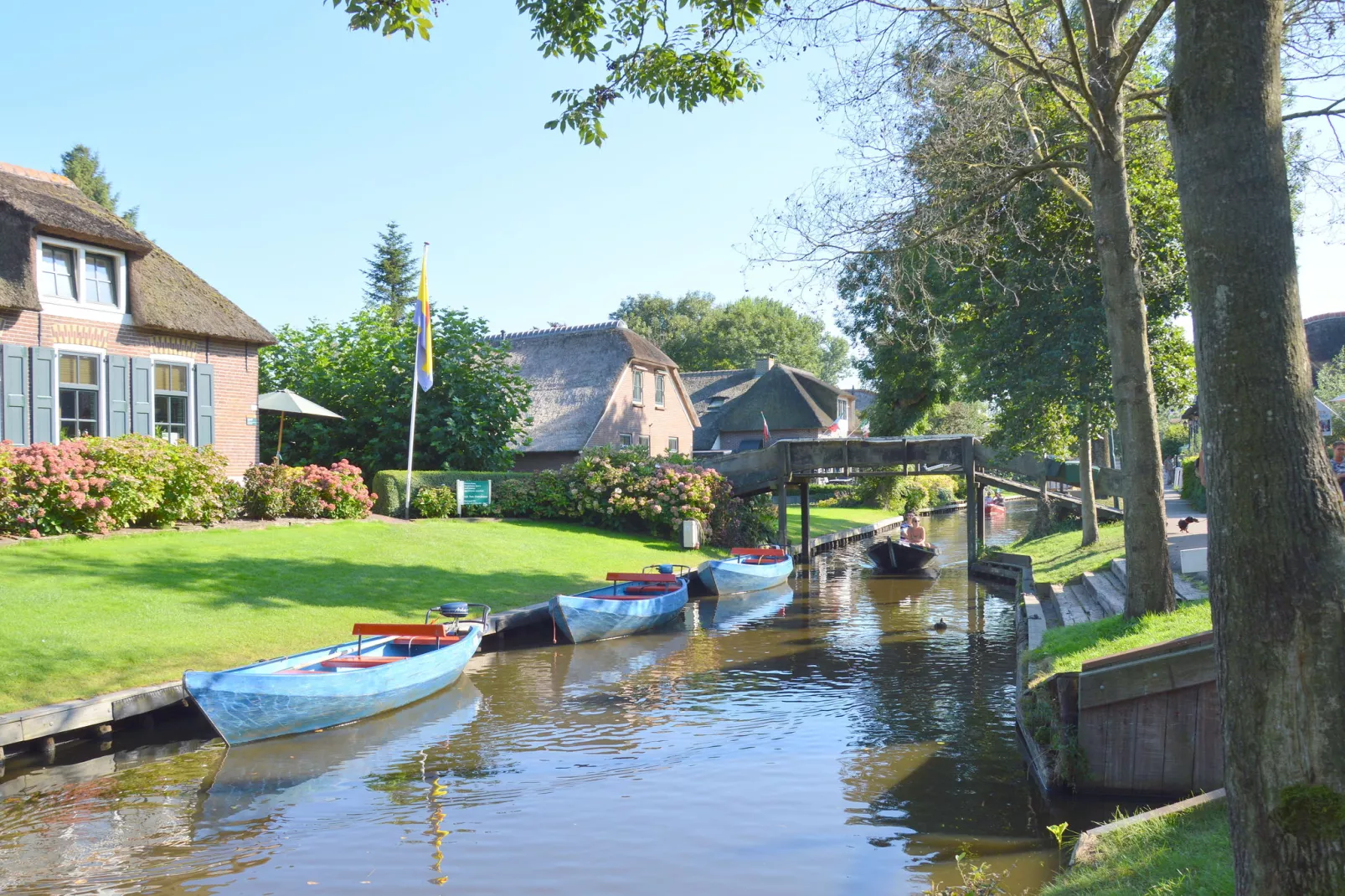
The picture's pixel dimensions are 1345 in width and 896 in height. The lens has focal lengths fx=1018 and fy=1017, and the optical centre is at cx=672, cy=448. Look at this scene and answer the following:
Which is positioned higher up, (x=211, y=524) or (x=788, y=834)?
Result: (x=211, y=524)

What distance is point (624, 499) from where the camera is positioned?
90.2ft

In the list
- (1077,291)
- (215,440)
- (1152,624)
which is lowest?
(1152,624)

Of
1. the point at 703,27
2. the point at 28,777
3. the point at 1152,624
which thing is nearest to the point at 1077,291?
the point at 1152,624

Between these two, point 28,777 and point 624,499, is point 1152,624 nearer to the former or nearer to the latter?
point 28,777

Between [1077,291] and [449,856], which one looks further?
[1077,291]

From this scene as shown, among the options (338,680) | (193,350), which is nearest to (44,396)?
(193,350)

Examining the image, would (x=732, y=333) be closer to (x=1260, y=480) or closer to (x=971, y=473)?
(x=971, y=473)

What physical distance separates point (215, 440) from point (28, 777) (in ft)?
49.0

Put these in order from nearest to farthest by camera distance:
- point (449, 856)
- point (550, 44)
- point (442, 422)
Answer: point (449, 856) < point (550, 44) < point (442, 422)

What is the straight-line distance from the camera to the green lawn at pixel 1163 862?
514 cm

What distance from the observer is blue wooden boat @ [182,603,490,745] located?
999 centimetres

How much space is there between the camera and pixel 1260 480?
12.7ft

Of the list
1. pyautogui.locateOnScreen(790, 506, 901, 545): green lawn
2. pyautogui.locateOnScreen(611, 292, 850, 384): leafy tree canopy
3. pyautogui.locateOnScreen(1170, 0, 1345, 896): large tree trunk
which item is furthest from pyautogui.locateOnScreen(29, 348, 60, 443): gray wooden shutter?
pyautogui.locateOnScreen(611, 292, 850, 384): leafy tree canopy

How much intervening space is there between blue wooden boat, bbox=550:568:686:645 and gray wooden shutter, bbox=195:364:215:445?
9502 millimetres
